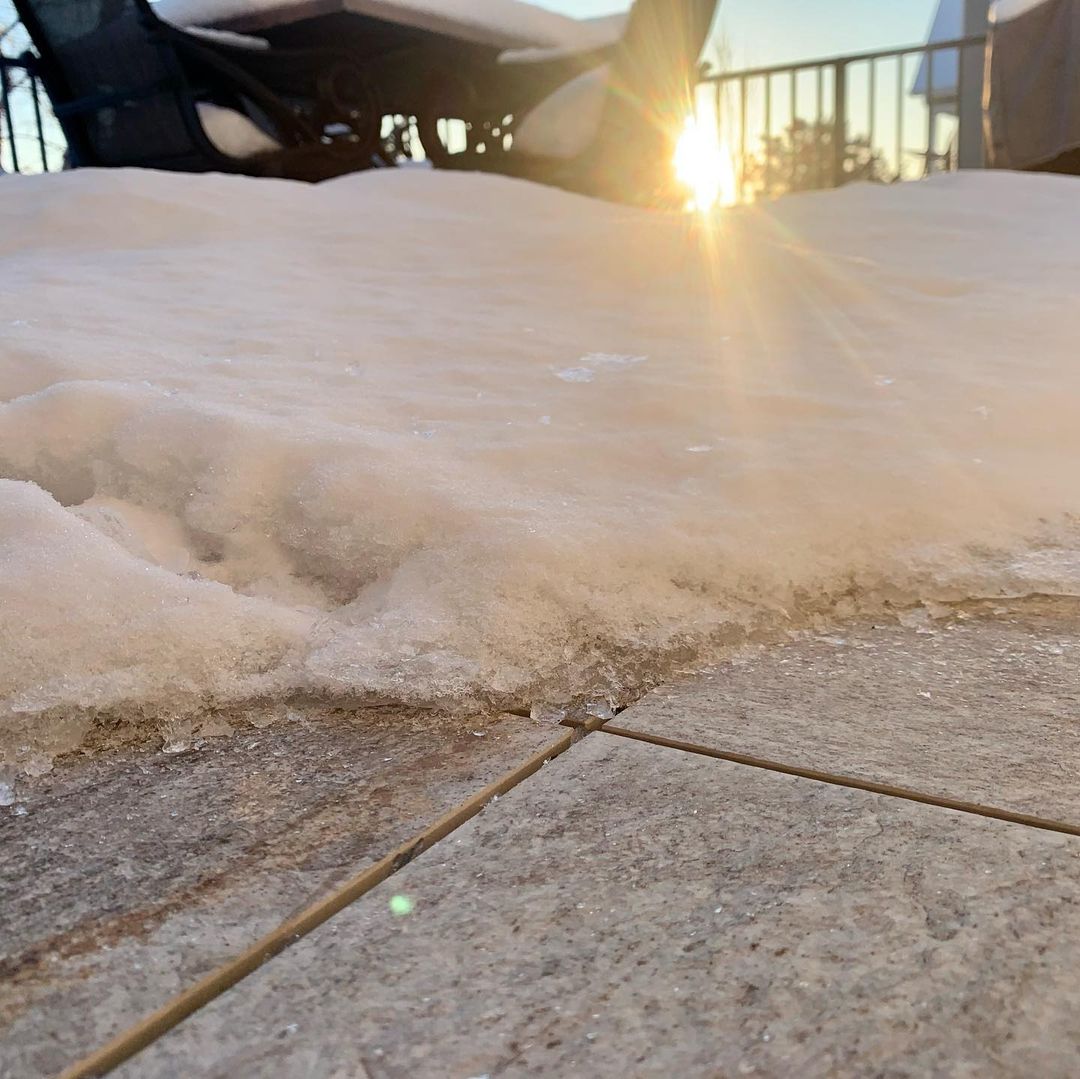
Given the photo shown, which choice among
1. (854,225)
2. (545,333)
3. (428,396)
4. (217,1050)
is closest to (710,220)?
(854,225)

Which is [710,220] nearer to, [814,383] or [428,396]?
[814,383]

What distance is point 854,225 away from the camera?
3252mm

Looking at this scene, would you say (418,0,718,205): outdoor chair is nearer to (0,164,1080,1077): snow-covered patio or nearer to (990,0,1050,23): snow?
(990,0,1050,23): snow

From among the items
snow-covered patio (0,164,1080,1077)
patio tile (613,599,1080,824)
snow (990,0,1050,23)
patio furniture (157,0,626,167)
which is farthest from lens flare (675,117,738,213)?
patio tile (613,599,1080,824)

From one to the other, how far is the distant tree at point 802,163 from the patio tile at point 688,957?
6999 mm

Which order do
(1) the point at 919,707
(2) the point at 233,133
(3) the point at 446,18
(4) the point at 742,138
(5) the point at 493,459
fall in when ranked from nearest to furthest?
1. (1) the point at 919,707
2. (5) the point at 493,459
3. (2) the point at 233,133
4. (3) the point at 446,18
5. (4) the point at 742,138

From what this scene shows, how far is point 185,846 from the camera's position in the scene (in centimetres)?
78

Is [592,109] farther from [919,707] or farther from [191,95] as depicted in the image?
[919,707]

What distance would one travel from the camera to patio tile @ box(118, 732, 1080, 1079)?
561mm

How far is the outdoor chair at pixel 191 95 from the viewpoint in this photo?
3805 mm

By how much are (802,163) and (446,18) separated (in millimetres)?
3860

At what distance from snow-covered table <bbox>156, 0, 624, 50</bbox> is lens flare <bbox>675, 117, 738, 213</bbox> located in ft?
2.34

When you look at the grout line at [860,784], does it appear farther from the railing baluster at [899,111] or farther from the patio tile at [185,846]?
the railing baluster at [899,111]

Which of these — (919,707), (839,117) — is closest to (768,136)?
(839,117)
